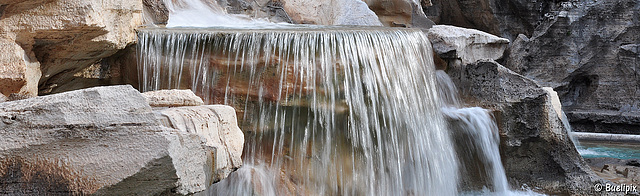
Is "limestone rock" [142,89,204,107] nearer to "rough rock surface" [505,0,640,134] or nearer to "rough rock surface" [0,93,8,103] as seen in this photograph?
"rough rock surface" [0,93,8,103]

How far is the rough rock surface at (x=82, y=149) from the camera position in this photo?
2828mm

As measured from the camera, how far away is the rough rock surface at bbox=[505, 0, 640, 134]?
11906 mm

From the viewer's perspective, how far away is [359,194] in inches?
217

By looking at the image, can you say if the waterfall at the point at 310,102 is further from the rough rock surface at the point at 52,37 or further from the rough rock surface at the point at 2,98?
the rough rock surface at the point at 2,98

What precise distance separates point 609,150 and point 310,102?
6114 millimetres

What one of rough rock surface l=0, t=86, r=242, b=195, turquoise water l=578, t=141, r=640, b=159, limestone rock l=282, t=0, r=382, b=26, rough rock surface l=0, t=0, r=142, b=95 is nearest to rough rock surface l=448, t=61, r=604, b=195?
turquoise water l=578, t=141, r=640, b=159

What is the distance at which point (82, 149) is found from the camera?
288cm

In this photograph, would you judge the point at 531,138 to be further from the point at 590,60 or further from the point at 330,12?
the point at 590,60

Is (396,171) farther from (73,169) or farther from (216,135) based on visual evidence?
(73,169)

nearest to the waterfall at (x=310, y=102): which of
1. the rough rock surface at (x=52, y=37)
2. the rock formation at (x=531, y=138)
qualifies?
the rough rock surface at (x=52, y=37)

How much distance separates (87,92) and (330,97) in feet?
9.63

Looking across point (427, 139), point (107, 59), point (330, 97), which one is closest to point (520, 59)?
point (427, 139)

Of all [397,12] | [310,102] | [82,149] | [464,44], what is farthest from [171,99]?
[397,12]

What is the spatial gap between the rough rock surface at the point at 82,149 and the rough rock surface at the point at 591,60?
10.8 metres
